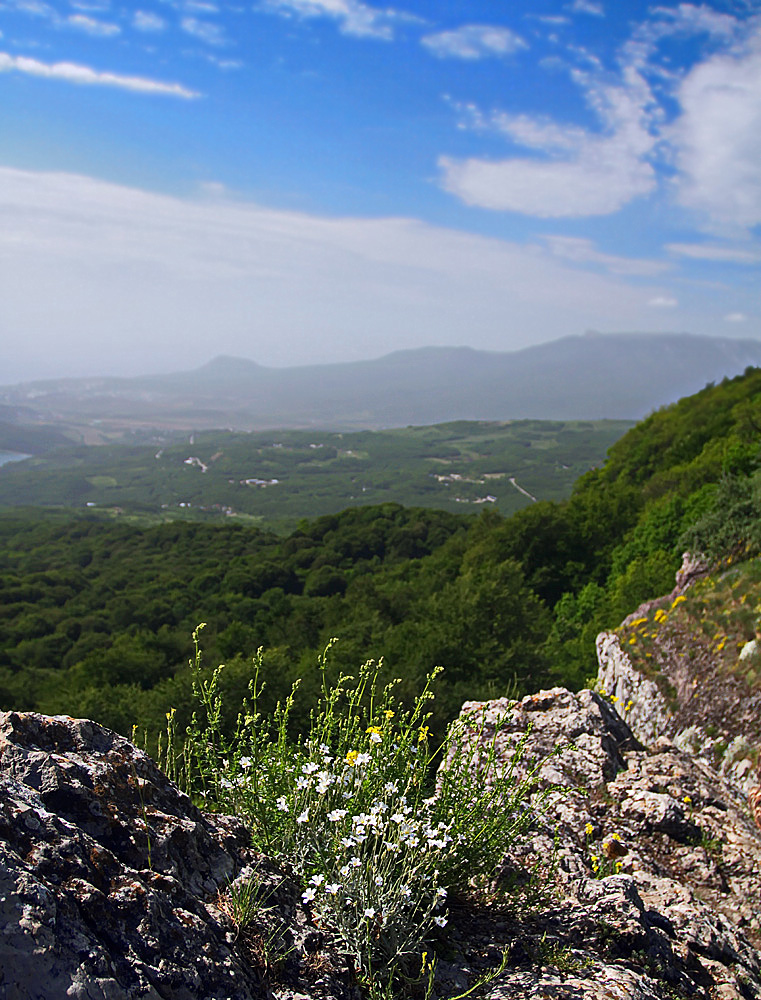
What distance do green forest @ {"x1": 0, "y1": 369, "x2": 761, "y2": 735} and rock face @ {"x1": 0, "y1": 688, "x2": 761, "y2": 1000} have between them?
6.13ft

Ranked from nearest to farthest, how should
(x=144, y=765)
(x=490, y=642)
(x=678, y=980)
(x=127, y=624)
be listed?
(x=144, y=765) → (x=678, y=980) → (x=490, y=642) → (x=127, y=624)

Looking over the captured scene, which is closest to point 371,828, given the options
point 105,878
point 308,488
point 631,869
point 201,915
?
point 201,915

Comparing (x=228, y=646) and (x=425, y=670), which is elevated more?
(x=425, y=670)

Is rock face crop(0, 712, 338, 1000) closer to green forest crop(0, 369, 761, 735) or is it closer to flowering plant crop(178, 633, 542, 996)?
flowering plant crop(178, 633, 542, 996)

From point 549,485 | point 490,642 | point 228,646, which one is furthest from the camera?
point 549,485

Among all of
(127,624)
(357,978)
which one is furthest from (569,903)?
(127,624)

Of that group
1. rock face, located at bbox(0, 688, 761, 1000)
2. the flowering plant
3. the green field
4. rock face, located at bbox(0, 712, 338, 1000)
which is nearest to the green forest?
the flowering plant

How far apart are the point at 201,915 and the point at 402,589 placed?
Result: 25.5m

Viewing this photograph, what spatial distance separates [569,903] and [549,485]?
157 meters

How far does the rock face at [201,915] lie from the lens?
205 cm

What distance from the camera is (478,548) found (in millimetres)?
30578

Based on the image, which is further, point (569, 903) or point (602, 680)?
point (602, 680)

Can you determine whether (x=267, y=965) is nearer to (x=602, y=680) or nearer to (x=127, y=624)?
(x=602, y=680)

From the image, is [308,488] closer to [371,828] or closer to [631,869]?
[631,869]
